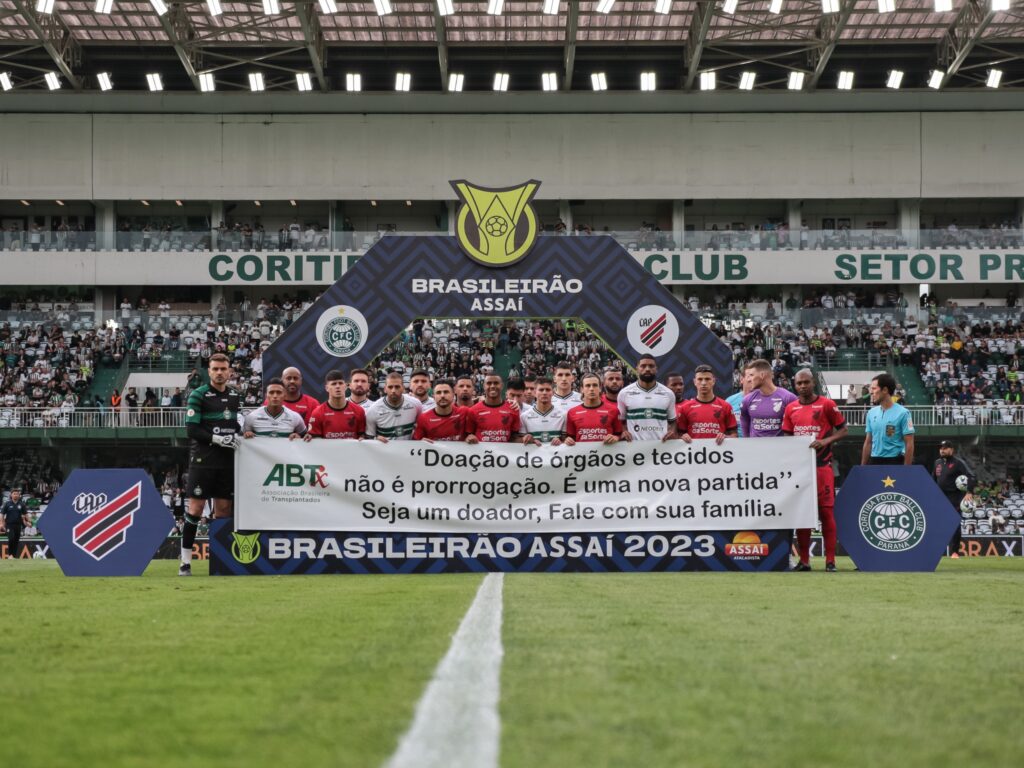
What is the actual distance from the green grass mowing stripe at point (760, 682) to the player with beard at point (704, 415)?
14.4 feet

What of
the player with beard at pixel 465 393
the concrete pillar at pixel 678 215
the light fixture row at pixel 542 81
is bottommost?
the player with beard at pixel 465 393

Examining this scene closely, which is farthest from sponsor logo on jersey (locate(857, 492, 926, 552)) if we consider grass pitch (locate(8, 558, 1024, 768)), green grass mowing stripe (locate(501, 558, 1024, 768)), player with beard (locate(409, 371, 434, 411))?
player with beard (locate(409, 371, 434, 411))

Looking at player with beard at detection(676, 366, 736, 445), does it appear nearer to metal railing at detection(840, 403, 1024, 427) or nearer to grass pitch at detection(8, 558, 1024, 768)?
grass pitch at detection(8, 558, 1024, 768)

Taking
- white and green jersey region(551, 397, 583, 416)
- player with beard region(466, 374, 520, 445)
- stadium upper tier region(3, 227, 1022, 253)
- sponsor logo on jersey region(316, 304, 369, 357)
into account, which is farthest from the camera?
stadium upper tier region(3, 227, 1022, 253)

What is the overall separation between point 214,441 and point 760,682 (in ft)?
29.4

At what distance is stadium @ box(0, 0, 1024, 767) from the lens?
444 centimetres

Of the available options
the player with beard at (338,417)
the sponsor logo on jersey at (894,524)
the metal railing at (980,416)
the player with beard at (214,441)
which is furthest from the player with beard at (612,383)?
the metal railing at (980,416)

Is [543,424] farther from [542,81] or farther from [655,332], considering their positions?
[542,81]

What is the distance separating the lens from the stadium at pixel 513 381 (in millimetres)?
4438

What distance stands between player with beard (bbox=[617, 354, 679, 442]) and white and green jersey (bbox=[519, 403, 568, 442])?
25.3 inches

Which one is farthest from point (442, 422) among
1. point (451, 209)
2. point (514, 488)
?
point (451, 209)

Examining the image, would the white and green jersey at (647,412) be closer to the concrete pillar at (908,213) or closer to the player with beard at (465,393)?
the player with beard at (465,393)

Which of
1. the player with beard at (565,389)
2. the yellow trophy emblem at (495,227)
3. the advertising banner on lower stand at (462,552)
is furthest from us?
the yellow trophy emblem at (495,227)

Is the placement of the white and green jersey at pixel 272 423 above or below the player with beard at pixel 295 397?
below
